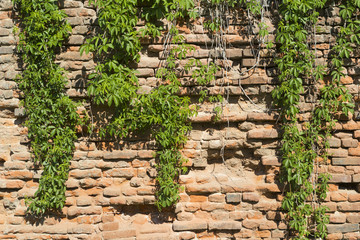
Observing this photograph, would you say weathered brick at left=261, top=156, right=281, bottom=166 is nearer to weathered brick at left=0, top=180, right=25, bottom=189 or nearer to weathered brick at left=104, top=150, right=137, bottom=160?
weathered brick at left=104, top=150, right=137, bottom=160

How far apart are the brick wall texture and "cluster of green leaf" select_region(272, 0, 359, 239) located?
110 mm

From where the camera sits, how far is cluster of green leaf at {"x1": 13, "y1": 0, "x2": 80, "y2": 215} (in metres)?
3.16

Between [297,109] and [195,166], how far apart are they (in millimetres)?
1166

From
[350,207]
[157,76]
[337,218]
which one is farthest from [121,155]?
[350,207]

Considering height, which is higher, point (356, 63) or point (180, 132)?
point (356, 63)

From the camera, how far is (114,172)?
10.7 feet

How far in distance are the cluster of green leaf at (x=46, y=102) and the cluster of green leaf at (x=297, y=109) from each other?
213cm

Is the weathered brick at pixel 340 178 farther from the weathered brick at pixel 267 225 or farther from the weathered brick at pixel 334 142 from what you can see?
the weathered brick at pixel 267 225

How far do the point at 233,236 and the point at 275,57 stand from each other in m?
1.86

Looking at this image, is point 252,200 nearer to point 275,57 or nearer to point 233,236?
point 233,236

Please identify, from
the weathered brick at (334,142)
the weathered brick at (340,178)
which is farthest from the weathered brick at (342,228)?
the weathered brick at (334,142)

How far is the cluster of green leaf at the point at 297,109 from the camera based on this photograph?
3133 mm

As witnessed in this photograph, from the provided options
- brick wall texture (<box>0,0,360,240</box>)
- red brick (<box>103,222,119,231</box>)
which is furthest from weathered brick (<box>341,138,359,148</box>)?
red brick (<box>103,222,119,231</box>)

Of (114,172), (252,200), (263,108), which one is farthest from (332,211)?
(114,172)
